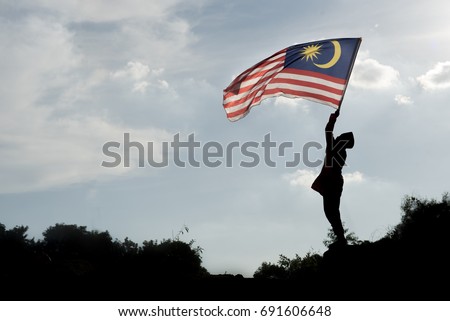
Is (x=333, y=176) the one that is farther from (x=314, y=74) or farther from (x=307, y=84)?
(x=314, y=74)

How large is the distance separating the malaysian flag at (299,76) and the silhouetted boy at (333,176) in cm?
88

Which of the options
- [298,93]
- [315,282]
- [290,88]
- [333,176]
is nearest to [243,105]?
[290,88]

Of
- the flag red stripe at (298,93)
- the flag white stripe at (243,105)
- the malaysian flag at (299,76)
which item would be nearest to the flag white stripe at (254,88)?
the malaysian flag at (299,76)

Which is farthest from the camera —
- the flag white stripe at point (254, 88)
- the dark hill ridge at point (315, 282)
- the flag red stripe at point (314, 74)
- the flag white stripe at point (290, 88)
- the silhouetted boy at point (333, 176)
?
the flag white stripe at point (254, 88)

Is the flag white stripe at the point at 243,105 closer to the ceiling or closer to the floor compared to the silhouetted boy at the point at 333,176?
closer to the ceiling

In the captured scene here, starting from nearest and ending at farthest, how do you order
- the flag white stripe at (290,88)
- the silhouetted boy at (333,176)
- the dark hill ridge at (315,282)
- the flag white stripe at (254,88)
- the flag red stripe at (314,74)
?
the dark hill ridge at (315,282)
the silhouetted boy at (333,176)
the flag white stripe at (290,88)
the flag red stripe at (314,74)
the flag white stripe at (254,88)

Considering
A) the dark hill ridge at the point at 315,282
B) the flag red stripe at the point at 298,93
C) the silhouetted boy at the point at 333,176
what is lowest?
the dark hill ridge at the point at 315,282

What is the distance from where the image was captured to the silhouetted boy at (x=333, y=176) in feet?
39.2

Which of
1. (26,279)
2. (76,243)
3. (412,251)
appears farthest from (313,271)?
(76,243)

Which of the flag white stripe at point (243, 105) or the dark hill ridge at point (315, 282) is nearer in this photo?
the dark hill ridge at point (315, 282)

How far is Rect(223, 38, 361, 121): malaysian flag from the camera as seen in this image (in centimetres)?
1295

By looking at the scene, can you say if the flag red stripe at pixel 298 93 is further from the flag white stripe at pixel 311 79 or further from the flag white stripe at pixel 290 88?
the flag white stripe at pixel 311 79
